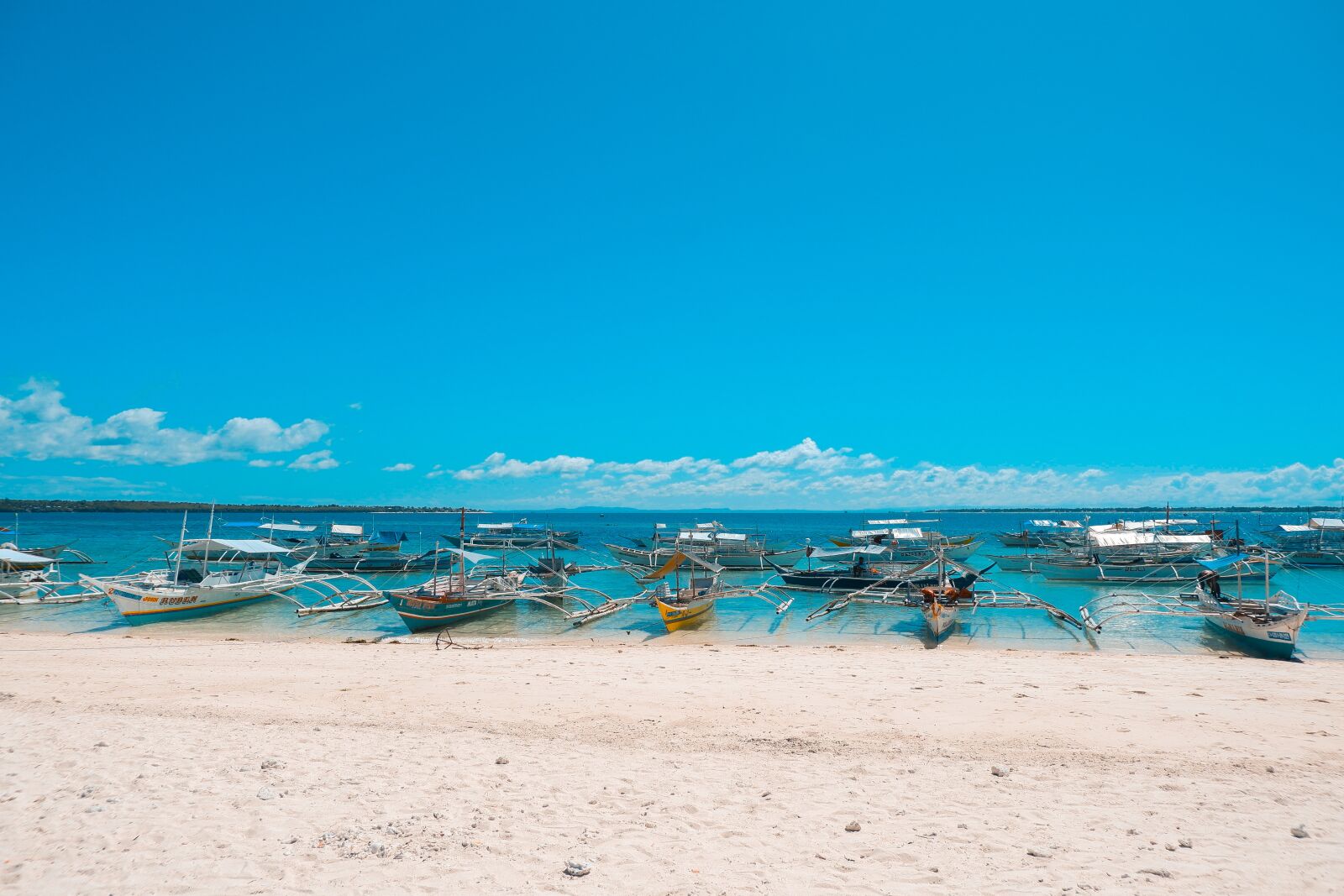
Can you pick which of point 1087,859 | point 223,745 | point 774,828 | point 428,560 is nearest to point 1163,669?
point 1087,859

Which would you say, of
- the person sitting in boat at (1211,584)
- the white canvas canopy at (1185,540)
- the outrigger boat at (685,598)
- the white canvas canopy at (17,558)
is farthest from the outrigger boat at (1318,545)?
the white canvas canopy at (17,558)

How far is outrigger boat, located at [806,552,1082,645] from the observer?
71.2 ft

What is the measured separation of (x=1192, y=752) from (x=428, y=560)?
43.8m

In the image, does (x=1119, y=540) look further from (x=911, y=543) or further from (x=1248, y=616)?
(x=1248, y=616)

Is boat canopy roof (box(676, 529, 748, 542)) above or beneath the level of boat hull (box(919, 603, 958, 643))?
above

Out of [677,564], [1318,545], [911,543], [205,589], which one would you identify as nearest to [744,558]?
[911,543]

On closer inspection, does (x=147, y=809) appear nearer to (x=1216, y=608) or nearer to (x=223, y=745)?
(x=223, y=745)

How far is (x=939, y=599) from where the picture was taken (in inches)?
856

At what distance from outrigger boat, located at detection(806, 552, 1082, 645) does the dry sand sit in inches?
294

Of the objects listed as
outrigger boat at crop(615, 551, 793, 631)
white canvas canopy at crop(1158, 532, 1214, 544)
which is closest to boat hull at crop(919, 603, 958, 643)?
outrigger boat at crop(615, 551, 793, 631)

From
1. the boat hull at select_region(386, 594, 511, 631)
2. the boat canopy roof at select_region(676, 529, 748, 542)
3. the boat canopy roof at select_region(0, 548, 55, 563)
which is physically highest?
the boat canopy roof at select_region(676, 529, 748, 542)

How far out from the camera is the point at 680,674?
14.9 meters

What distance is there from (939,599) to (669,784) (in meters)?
16.2

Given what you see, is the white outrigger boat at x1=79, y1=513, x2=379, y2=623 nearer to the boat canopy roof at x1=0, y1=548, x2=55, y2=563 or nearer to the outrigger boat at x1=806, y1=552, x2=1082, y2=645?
the boat canopy roof at x1=0, y1=548, x2=55, y2=563
